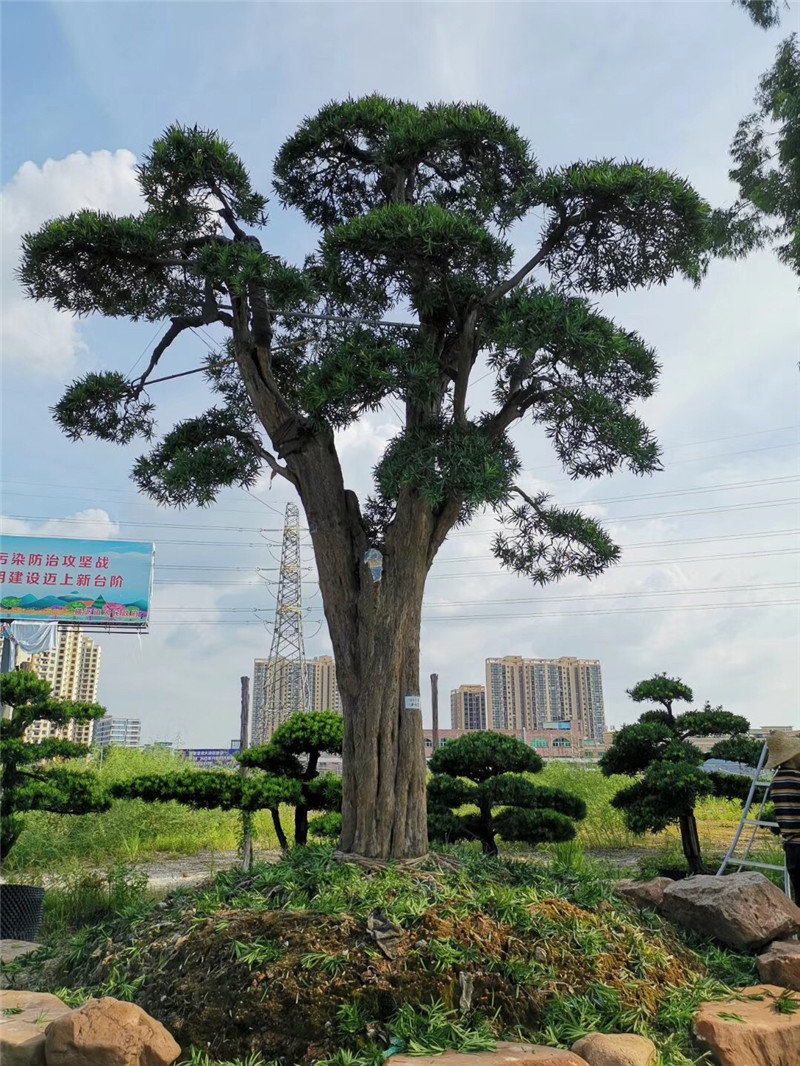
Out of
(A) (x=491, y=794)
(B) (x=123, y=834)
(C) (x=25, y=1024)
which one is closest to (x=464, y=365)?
(A) (x=491, y=794)

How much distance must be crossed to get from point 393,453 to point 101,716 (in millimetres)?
3154

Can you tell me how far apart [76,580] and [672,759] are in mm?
11073

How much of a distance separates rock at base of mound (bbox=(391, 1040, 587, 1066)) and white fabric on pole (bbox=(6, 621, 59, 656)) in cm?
1214

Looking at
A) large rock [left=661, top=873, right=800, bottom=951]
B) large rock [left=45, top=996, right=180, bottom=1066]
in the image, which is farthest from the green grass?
large rock [left=45, top=996, right=180, bottom=1066]

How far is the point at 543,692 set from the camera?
86.6ft

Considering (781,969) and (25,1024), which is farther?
(781,969)

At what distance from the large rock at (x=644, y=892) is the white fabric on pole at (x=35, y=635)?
36.9 ft

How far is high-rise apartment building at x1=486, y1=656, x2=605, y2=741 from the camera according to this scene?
25.9 m

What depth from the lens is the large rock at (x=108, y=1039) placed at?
2.36m

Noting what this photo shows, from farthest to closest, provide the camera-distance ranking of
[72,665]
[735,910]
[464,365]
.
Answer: [72,665] < [464,365] < [735,910]

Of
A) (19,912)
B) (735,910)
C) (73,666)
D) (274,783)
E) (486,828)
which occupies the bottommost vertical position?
(19,912)

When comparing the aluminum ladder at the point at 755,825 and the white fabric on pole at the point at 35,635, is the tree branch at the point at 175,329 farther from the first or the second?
the white fabric on pole at the point at 35,635

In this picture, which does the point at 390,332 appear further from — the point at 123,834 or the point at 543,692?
the point at 543,692

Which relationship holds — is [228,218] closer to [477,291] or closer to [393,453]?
[477,291]
